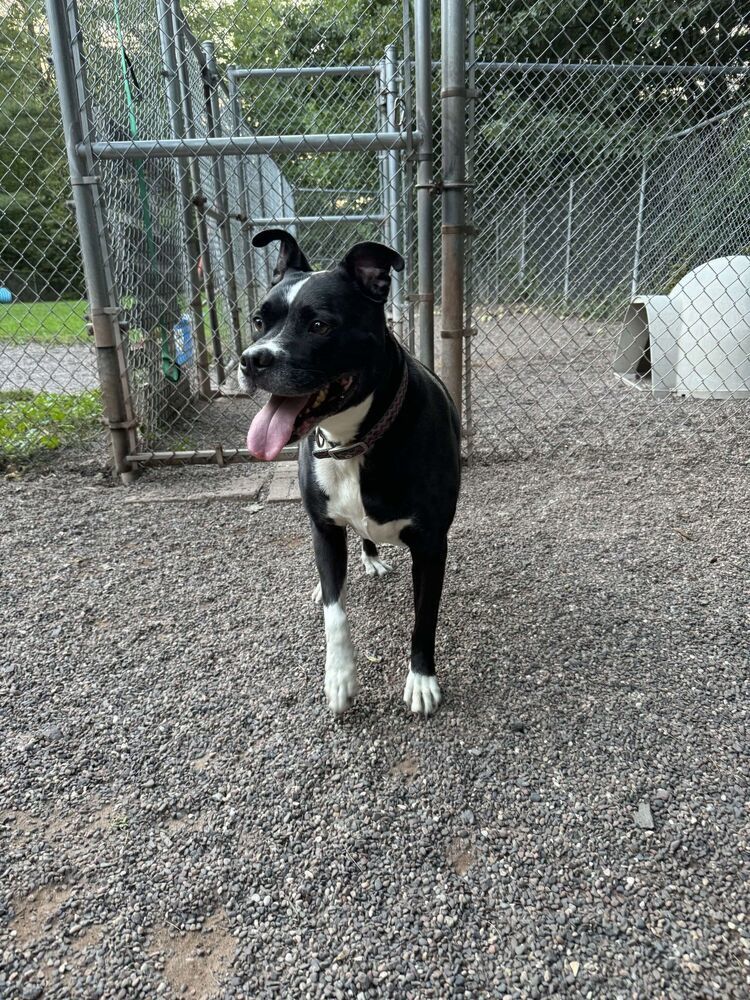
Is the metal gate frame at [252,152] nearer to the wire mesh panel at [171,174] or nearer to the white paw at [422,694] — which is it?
the wire mesh panel at [171,174]

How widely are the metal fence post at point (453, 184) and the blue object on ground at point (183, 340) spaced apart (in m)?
2.11

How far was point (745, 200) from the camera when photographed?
Answer: 254 inches

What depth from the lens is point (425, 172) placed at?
11.1 ft

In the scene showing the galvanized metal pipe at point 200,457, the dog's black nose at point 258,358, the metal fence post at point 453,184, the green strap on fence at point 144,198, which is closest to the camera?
the dog's black nose at point 258,358

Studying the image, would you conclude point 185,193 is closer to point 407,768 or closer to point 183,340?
point 183,340

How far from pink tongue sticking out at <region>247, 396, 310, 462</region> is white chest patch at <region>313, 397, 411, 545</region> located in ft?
0.42

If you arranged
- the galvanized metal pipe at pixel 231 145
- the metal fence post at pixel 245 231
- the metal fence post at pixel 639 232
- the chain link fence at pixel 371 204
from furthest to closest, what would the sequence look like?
the metal fence post at pixel 639 232 → the metal fence post at pixel 245 231 → the chain link fence at pixel 371 204 → the galvanized metal pipe at pixel 231 145

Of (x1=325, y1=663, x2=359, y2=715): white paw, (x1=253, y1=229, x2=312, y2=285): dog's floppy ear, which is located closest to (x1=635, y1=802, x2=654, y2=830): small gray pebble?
(x1=325, y1=663, x2=359, y2=715): white paw

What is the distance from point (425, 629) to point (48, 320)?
792 cm

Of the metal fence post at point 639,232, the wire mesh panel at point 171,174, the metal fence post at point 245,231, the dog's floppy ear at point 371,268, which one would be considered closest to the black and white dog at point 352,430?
Answer: the dog's floppy ear at point 371,268

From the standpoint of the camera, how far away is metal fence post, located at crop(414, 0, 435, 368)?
3170 millimetres

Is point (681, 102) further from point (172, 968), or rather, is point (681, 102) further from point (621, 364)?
point (172, 968)

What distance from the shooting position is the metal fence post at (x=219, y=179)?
4.99 m

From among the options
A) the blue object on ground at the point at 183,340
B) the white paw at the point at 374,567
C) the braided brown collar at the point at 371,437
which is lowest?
the white paw at the point at 374,567
